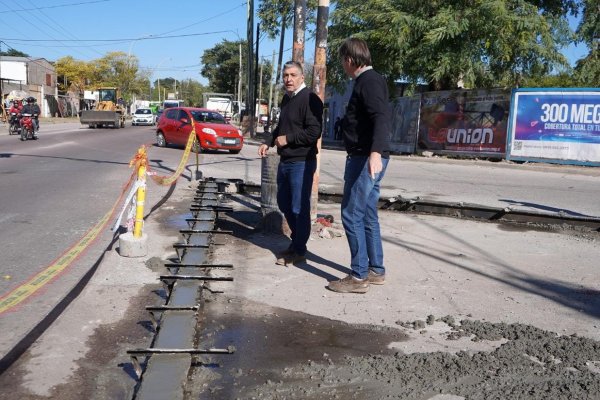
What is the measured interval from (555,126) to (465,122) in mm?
3457

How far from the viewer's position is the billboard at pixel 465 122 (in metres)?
21.6

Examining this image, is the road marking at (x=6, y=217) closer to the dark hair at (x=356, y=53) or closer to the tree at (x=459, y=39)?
the dark hair at (x=356, y=53)

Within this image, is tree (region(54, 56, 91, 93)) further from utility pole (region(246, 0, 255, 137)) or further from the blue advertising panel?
the blue advertising panel

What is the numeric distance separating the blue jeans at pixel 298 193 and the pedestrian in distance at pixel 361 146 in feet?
2.57

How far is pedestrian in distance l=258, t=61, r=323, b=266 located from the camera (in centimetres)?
572

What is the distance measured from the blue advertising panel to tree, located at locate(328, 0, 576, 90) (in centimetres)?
262

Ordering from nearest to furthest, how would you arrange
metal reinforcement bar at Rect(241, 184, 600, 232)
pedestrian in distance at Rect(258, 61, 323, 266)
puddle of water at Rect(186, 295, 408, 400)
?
puddle of water at Rect(186, 295, 408, 400), pedestrian in distance at Rect(258, 61, 323, 266), metal reinforcement bar at Rect(241, 184, 600, 232)

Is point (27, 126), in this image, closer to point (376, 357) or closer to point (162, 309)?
point (162, 309)

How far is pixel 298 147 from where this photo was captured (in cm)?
576

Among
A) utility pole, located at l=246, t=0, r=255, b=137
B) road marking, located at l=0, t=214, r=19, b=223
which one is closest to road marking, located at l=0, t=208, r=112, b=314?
road marking, located at l=0, t=214, r=19, b=223

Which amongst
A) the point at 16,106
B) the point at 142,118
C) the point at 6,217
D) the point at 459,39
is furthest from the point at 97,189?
the point at 142,118

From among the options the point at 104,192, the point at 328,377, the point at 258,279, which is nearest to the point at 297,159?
the point at 258,279

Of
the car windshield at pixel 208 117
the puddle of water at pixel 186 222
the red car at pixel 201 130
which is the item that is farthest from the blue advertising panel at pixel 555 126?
the puddle of water at pixel 186 222

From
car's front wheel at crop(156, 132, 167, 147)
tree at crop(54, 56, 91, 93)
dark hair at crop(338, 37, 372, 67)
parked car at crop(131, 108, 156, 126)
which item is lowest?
car's front wheel at crop(156, 132, 167, 147)
